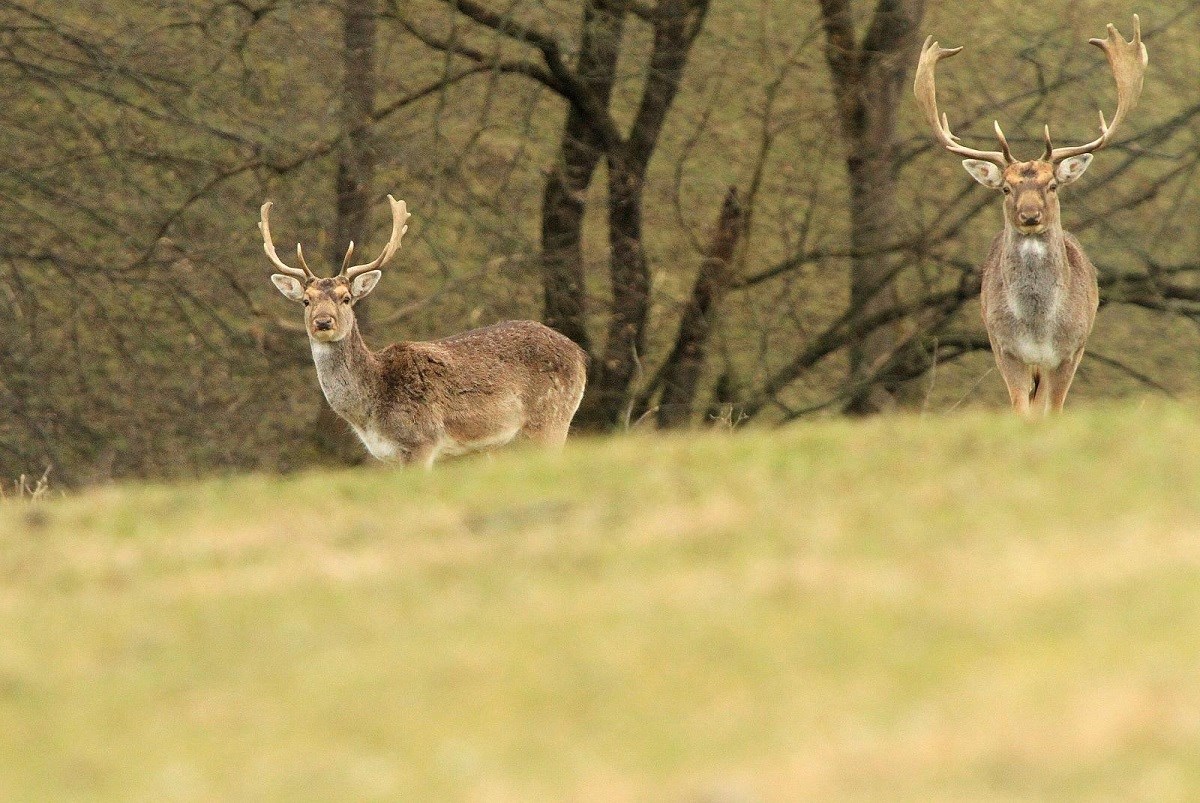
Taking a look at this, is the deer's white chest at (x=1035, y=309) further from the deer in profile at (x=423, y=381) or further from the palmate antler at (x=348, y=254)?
the palmate antler at (x=348, y=254)

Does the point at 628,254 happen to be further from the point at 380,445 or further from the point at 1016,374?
the point at 1016,374

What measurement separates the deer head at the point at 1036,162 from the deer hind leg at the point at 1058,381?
2.70 feet

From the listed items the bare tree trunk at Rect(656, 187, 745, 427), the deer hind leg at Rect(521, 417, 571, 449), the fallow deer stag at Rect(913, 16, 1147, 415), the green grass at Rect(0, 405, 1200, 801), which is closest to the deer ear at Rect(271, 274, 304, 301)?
the deer hind leg at Rect(521, 417, 571, 449)

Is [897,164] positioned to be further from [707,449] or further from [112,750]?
[112,750]

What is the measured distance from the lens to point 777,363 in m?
22.2

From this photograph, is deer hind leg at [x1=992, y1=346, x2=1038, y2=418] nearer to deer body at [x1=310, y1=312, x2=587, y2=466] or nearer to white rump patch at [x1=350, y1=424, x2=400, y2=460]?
deer body at [x1=310, y1=312, x2=587, y2=466]

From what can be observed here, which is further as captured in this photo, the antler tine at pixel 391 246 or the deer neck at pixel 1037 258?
the antler tine at pixel 391 246

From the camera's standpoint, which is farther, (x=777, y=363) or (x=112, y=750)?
(x=777, y=363)

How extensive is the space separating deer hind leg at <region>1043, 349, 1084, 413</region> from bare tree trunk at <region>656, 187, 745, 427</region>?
26.6ft

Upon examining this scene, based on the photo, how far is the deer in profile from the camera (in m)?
13.9

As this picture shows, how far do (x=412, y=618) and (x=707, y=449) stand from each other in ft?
7.99

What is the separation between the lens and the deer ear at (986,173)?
1349 centimetres

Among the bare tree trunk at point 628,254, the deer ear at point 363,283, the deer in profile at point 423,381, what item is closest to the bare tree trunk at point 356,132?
the bare tree trunk at point 628,254

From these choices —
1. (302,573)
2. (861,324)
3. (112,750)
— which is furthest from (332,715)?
(861,324)
